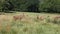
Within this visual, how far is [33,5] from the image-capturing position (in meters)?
57.5

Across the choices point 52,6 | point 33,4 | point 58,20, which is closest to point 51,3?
point 52,6

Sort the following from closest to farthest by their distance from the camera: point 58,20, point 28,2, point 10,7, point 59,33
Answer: point 59,33 < point 58,20 < point 10,7 < point 28,2

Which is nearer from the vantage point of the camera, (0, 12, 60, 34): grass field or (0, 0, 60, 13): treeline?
(0, 12, 60, 34): grass field

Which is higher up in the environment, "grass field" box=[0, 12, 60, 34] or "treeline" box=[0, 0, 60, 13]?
"grass field" box=[0, 12, 60, 34]

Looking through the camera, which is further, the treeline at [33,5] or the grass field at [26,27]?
the treeline at [33,5]

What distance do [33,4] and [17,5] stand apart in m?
4.77

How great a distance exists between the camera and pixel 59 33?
7668 mm

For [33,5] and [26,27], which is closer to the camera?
[26,27]

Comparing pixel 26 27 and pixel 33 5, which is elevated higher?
pixel 26 27

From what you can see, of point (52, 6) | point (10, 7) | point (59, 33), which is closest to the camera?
point (59, 33)

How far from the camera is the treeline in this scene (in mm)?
48947

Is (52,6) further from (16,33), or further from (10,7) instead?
(16,33)

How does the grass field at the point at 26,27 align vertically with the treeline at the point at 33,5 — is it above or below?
above

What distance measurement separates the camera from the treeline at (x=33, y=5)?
4895 cm
